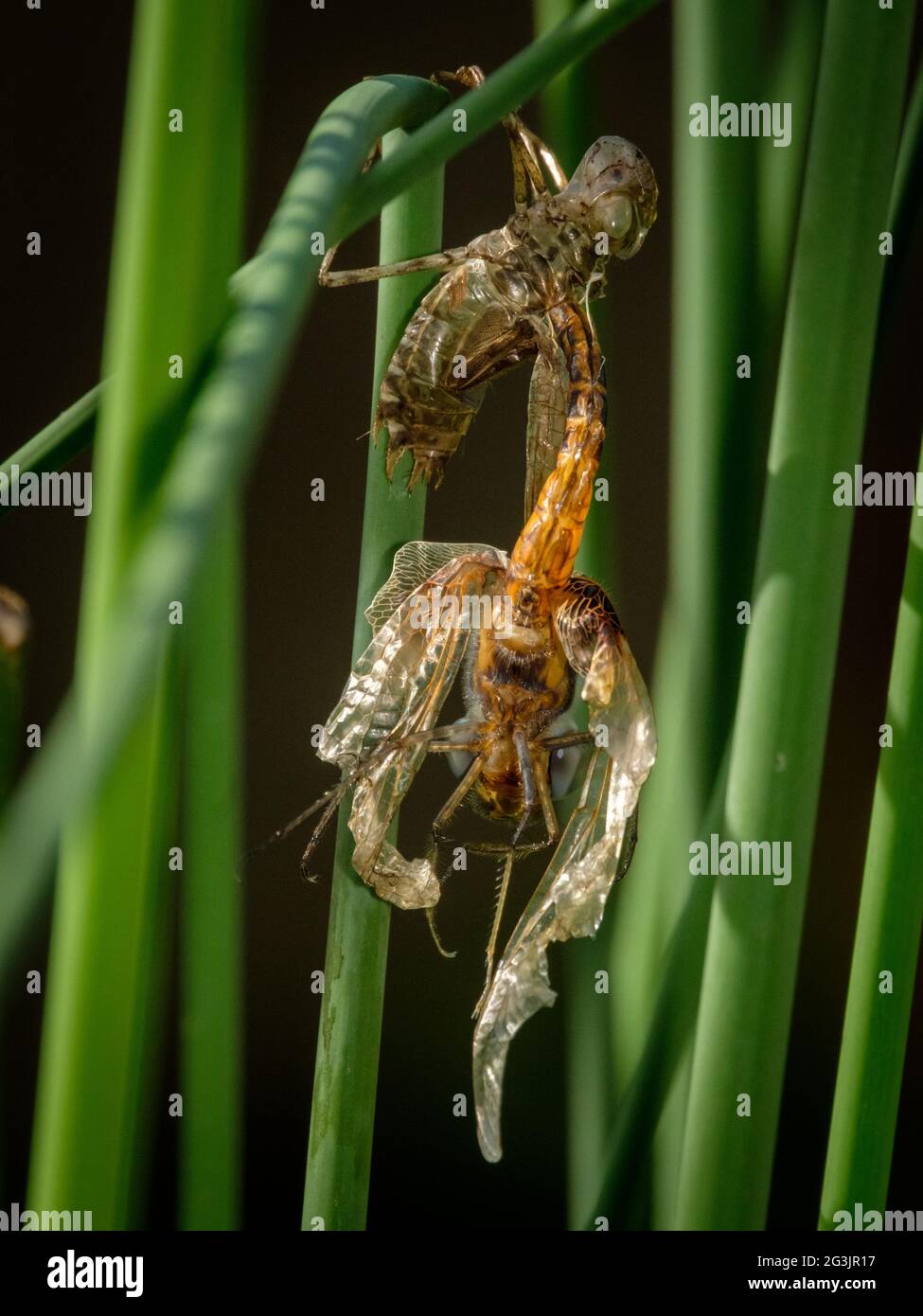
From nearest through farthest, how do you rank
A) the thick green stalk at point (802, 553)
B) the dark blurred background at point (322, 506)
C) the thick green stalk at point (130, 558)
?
the thick green stalk at point (130, 558)
the thick green stalk at point (802, 553)
the dark blurred background at point (322, 506)

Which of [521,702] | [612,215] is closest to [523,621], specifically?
[521,702]

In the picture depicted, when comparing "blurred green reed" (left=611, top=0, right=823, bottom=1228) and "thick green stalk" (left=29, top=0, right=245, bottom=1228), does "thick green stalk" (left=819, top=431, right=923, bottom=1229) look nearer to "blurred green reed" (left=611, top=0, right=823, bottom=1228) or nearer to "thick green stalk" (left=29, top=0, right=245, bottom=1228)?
"blurred green reed" (left=611, top=0, right=823, bottom=1228)

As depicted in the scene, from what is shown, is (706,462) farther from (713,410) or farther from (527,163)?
(527,163)

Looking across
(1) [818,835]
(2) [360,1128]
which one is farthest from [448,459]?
(1) [818,835]

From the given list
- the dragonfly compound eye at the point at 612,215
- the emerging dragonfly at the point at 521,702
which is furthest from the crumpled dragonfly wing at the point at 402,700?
the dragonfly compound eye at the point at 612,215

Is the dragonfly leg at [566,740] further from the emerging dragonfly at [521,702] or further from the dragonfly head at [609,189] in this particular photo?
the dragonfly head at [609,189]

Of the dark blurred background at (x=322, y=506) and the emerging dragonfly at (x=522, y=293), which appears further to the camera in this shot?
the dark blurred background at (x=322, y=506)

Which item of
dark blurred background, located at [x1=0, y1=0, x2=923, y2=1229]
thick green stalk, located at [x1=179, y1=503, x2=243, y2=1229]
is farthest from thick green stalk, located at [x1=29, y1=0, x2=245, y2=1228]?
dark blurred background, located at [x1=0, y1=0, x2=923, y2=1229]
